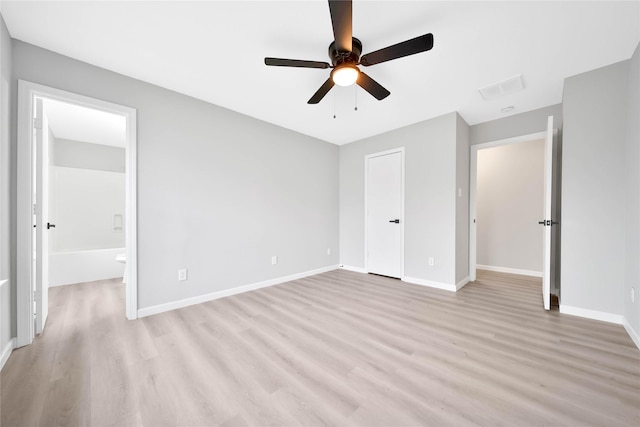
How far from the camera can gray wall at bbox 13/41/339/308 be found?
7.67 feet

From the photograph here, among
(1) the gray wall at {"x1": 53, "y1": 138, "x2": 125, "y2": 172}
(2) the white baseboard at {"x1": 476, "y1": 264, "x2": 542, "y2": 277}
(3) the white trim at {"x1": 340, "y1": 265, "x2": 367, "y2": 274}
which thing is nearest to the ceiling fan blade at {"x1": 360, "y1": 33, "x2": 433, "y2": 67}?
(3) the white trim at {"x1": 340, "y1": 265, "x2": 367, "y2": 274}

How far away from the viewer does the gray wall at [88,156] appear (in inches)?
165

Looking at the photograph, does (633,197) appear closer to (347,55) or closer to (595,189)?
(595,189)

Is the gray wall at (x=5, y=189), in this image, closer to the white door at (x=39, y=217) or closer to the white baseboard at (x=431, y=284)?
the white door at (x=39, y=217)

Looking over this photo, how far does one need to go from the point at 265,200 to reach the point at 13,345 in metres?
2.58

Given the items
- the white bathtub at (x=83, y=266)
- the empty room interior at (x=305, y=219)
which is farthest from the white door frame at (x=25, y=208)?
the white bathtub at (x=83, y=266)

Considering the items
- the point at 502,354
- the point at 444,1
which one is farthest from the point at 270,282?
the point at 444,1

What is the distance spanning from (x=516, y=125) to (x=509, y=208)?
5.65ft

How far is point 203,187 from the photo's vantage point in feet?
9.33

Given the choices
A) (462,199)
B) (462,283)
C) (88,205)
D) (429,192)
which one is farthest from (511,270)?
(88,205)

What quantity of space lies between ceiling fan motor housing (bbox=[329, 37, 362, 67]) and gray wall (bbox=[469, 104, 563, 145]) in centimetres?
276

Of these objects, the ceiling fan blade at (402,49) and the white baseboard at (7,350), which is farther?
the white baseboard at (7,350)

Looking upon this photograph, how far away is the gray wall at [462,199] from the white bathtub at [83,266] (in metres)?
5.35

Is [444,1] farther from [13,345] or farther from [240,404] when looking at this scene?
[13,345]
